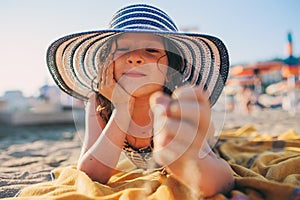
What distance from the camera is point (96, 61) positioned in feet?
4.41

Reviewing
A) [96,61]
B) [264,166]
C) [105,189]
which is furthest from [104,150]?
[264,166]

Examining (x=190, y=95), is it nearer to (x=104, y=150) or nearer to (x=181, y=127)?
(x=181, y=127)

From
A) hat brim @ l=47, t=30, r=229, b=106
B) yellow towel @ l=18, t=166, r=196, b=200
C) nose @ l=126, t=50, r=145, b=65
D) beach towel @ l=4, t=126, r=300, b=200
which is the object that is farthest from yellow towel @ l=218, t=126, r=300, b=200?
nose @ l=126, t=50, r=145, b=65

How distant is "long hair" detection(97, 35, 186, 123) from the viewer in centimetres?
109

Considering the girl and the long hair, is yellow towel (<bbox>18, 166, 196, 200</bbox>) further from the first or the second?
the long hair

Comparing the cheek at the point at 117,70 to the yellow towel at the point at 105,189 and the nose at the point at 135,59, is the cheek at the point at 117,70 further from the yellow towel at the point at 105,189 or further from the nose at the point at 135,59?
the yellow towel at the point at 105,189

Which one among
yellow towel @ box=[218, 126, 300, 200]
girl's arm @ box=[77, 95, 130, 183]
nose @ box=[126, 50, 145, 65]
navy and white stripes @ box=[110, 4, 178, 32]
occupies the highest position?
navy and white stripes @ box=[110, 4, 178, 32]

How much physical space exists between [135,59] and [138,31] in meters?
0.10

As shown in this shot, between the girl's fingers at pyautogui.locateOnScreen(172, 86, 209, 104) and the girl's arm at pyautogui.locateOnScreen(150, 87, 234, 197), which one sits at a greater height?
the girl's fingers at pyautogui.locateOnScreen(172, 86, 209, 104)

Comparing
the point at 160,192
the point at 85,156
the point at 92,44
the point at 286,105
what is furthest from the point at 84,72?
the point at 286,105

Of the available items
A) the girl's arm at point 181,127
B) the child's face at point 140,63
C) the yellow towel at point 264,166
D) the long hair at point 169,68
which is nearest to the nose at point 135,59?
the child's face at point 140,63

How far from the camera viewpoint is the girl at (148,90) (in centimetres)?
64

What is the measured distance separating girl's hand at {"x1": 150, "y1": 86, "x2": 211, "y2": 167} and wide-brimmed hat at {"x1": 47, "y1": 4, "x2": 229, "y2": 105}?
14.0 inches

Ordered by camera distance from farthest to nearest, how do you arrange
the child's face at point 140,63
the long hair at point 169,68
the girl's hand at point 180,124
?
the long hair at point 169,68
the child's face at point 140,63
the girl's hand at point 180,124
